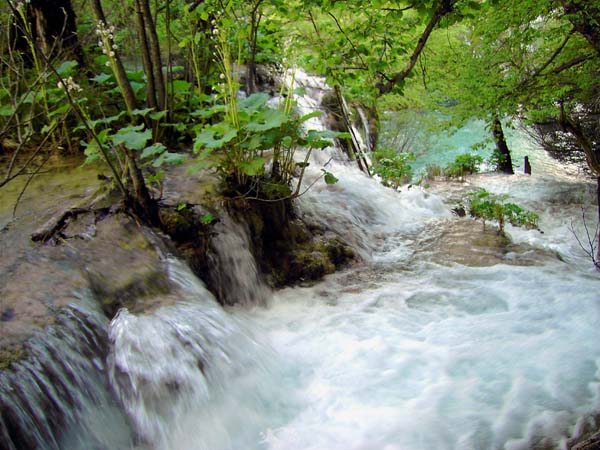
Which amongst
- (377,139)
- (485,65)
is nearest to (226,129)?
(485,65)

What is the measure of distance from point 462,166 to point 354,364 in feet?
27.8

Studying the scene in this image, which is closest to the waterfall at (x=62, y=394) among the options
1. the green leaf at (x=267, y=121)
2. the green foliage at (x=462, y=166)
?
the green leaf at (x=267, y=121)

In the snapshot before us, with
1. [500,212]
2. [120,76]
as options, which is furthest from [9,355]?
[500,212]

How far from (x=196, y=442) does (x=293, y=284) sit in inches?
80.2

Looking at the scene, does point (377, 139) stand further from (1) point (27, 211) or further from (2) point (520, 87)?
(1) point (27, 211)

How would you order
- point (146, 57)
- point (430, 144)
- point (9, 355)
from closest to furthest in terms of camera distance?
point (9, 355), point (146, 57), point (430, 144)

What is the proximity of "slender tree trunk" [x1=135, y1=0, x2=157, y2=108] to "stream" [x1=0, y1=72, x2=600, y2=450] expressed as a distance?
6.33 ft

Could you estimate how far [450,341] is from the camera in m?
3.15

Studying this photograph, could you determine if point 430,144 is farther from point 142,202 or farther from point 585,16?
point 142,202

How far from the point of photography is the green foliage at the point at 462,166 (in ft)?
33.7

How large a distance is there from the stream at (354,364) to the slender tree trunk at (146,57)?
193 cm

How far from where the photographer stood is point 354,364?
2.94m

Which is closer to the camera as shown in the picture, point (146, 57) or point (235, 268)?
point (235, 268)

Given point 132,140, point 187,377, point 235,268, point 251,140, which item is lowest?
point 187,377
